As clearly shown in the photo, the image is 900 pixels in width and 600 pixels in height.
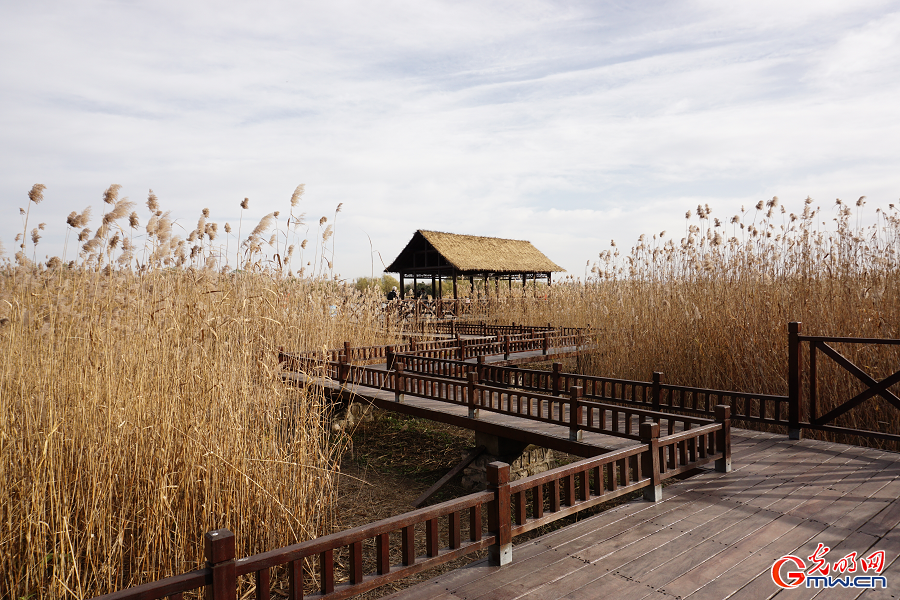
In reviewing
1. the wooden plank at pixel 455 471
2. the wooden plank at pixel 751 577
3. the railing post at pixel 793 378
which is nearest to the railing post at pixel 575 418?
the wooden plank at pixel 455 471

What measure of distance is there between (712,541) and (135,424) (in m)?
3.14

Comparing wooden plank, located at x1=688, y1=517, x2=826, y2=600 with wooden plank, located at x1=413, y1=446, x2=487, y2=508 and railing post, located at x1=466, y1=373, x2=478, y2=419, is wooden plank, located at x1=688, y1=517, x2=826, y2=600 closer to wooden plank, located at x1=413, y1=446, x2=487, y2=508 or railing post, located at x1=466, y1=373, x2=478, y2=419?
railing post, located at x1=466, y1=373, x2=478, y2=419

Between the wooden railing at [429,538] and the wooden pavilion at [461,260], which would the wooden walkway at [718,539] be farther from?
the wooden pavilion at [461,260]

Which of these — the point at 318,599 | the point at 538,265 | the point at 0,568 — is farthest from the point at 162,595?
the point at 538,265

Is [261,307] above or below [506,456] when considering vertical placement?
above

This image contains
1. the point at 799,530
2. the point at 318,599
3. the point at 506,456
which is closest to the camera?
the point at 318,599

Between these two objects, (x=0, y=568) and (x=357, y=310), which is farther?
(x=357, y=310)

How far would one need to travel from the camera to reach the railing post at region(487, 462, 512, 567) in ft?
8.65

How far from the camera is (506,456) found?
5.82 meters

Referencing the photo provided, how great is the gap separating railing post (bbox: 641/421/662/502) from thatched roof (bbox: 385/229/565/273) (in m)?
14.6

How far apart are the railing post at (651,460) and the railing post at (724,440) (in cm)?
88

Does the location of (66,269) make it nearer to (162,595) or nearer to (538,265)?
(162,595)

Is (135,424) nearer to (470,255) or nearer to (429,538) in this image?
(429,538)

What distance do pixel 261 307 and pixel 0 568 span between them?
211 cm
